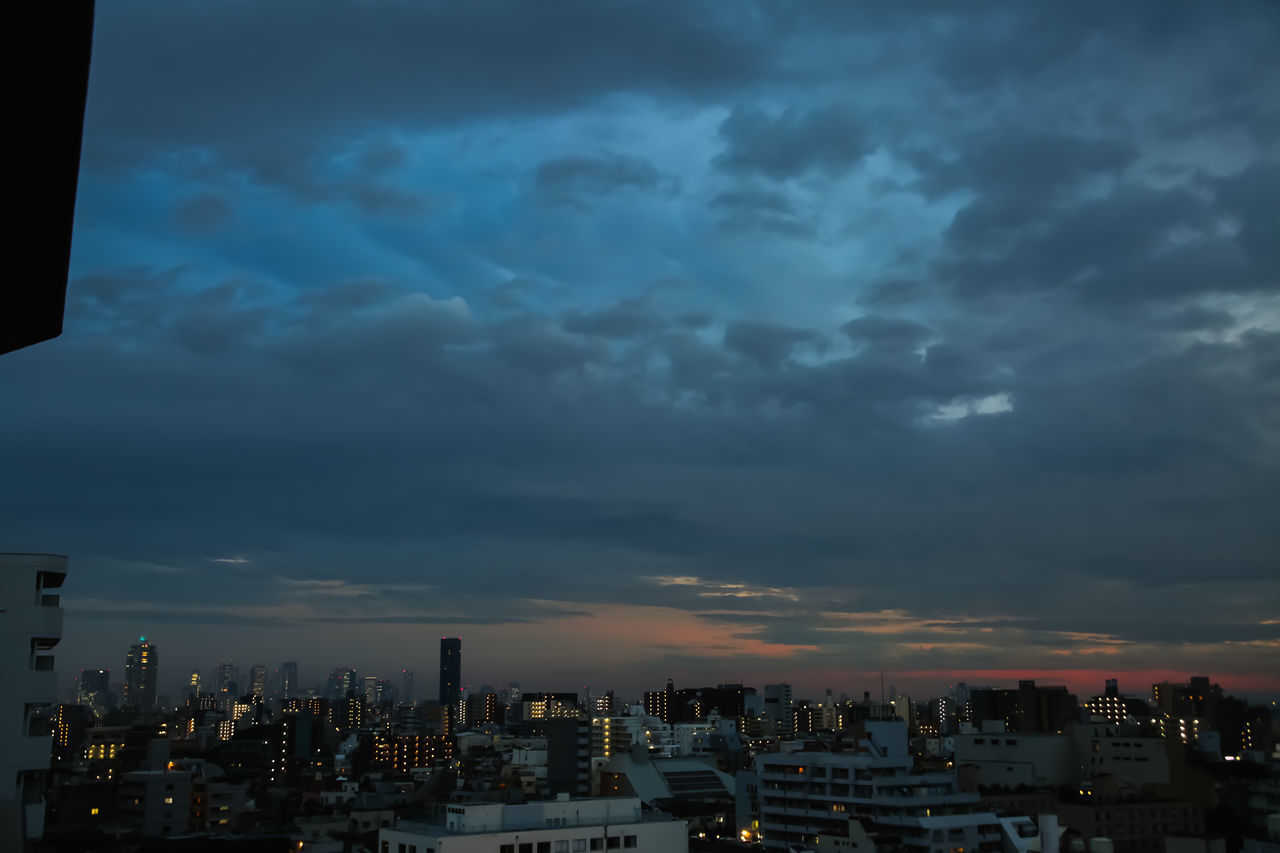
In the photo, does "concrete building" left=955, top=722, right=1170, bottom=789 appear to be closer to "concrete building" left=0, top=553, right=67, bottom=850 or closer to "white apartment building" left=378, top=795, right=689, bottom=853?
"white apartment building" left=378, top=795, right=689, bottom=853

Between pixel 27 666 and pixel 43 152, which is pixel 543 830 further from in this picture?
pixel 43 152

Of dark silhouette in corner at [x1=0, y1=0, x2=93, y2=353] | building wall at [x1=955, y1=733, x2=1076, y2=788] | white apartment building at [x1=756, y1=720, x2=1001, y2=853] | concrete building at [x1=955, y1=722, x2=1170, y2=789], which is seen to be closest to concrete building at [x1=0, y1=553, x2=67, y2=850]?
dark silhouette in corner at [x1=0, y1=0, x2=93, y2=353]

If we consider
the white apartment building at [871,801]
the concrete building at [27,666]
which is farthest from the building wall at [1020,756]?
the concrete building at [27,666]

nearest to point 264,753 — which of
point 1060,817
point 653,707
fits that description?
point 1060,817

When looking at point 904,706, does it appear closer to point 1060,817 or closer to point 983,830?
point 1060,817

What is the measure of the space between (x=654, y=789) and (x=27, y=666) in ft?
111

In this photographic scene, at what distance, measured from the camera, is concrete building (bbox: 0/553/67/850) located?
11.2 metres

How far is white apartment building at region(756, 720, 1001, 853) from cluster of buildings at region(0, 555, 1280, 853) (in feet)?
0.17

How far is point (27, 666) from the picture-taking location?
1159 cm

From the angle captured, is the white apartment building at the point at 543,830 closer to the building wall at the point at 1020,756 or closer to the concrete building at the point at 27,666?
the concrete building at the point at 27,666

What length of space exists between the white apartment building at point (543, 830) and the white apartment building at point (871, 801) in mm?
6114

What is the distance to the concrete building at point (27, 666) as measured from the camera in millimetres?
11164

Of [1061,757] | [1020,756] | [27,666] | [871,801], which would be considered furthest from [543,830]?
[1061,757]

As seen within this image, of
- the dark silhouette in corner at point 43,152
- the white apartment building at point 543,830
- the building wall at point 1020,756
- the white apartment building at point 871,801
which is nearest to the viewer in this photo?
the dark silhouette in corner at point 43,152
